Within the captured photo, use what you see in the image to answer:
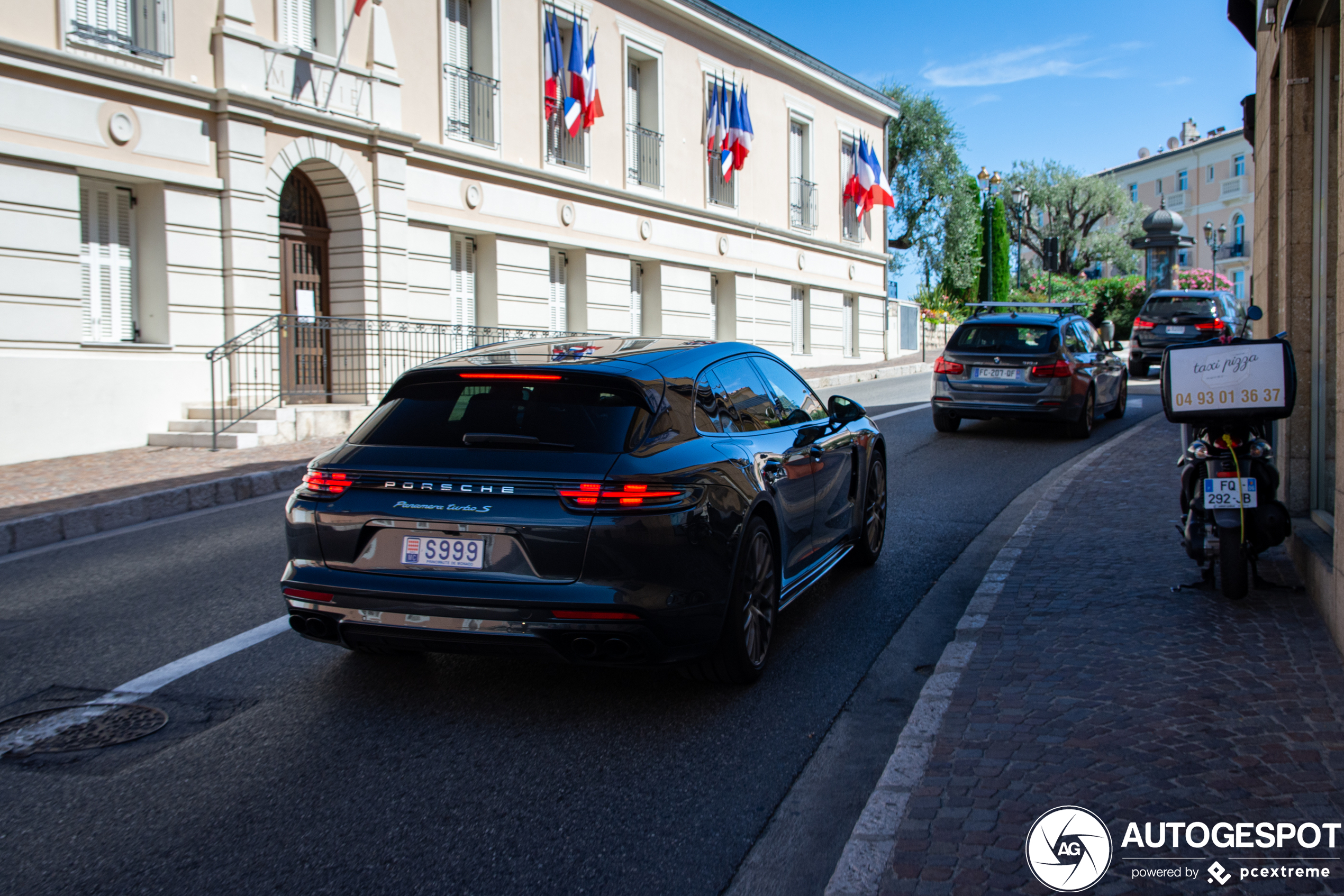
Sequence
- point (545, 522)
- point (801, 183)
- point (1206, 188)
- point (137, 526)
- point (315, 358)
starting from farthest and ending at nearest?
1. point (1206, 188)
2. point (801, 183)
3. point (315, 358)
4. point (137, 526)
5. point (545, 522)

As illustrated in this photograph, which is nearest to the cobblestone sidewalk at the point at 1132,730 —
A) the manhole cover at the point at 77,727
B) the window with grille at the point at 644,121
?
the manhole cover at the point at 77,727

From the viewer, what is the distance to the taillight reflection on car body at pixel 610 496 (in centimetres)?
407

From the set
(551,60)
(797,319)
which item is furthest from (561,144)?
(797,319)

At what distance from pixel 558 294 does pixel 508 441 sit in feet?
64.3

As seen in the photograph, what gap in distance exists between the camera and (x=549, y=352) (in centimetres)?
495

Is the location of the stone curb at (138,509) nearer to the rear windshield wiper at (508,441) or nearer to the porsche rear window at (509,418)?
the porsche rear window at (509,418)

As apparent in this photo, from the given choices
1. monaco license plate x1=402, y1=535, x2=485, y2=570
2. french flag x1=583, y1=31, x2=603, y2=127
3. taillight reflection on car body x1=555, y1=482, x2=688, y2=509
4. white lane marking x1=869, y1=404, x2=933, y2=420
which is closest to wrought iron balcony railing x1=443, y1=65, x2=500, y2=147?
french flag x1=583, y1=31, x2=603, y2=127

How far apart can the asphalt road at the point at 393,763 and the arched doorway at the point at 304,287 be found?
10106 mm

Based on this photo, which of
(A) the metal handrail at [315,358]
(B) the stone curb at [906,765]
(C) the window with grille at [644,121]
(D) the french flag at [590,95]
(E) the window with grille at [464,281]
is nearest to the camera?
(B) the stone curb at [906,765]

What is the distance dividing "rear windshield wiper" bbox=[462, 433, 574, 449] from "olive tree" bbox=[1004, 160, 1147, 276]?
6788cm

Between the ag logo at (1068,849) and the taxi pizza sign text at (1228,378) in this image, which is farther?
the taxi pizza sign text at (1228,378)

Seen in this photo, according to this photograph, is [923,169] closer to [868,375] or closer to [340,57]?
[868,375]

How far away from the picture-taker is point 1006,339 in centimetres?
1409

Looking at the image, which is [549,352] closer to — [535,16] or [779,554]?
[779,554]
